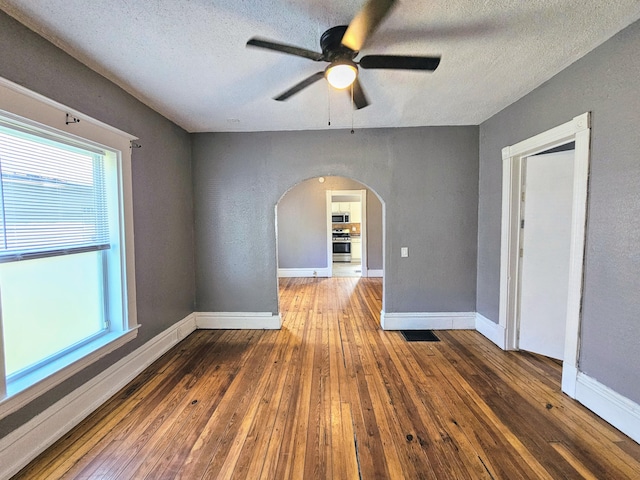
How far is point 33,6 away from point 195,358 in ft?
9.26

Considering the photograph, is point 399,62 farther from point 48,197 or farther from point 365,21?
point 48,197

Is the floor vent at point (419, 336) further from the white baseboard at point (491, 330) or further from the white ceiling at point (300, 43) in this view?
the white ceiling at point (300, 43)

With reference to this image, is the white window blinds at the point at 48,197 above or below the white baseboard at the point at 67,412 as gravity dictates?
above

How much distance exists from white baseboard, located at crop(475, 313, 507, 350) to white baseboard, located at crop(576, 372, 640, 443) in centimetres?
87

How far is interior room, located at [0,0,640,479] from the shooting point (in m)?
1.55

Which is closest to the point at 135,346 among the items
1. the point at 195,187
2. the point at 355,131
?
the point at 195,187

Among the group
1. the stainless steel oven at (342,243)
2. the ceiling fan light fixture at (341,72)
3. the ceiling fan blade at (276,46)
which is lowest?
the stainless steel oven at (342,243)

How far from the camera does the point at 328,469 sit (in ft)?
4.87

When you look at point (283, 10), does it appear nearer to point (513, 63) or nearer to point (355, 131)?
point (513, 63)

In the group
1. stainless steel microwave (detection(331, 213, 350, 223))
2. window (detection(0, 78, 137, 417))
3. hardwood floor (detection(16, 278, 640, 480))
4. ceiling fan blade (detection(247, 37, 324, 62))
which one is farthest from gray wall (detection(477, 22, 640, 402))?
stainless steel microwave (detection(331, 213, 350, 223))

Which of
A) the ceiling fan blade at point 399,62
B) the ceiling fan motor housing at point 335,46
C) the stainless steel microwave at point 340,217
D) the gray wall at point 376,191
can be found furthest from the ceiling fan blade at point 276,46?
the stainless steel microwave at point 340,217

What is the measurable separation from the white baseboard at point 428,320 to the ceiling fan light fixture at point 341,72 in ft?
8.92

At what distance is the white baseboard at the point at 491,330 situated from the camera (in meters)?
2.89

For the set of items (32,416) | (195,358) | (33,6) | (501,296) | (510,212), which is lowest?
(195,358)
